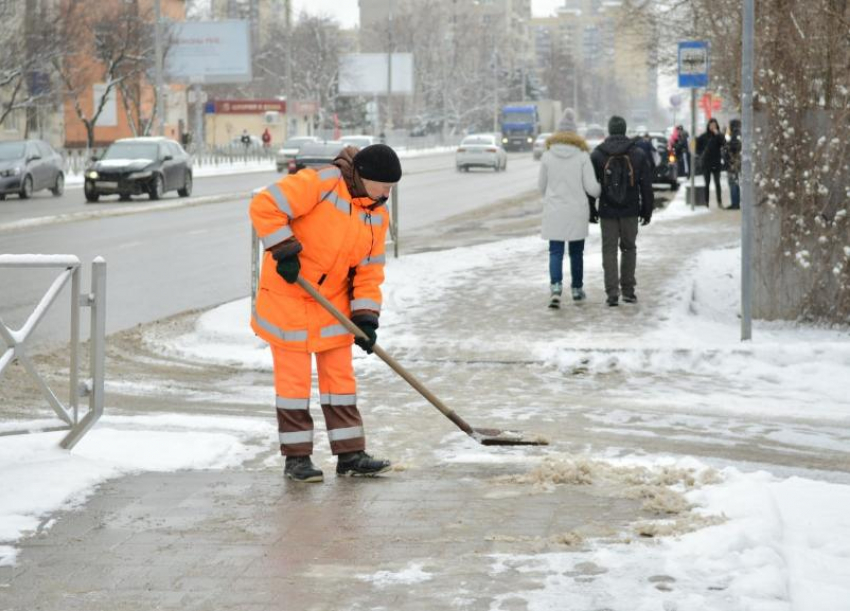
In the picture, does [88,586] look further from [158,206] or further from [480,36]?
[480,36]

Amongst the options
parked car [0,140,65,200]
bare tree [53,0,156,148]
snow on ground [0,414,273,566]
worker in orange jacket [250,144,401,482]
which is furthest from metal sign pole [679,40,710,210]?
bare tree [53,0,156,148]

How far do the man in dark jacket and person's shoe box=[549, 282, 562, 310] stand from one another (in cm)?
43

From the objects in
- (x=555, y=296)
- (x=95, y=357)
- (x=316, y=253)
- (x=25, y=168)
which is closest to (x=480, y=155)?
(x=25, y=168)

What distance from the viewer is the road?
1355cm

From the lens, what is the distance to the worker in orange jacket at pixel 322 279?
22.1 ft

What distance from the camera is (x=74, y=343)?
7305mm

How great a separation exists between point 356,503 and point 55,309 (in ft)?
6.86

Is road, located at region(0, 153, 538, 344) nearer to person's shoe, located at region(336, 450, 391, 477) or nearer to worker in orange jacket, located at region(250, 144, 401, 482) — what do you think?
worker in orange jacket, located at region(250, 144, 401, 482)

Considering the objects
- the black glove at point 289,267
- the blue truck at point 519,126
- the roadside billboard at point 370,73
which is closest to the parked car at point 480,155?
the blue truck at point 519,126

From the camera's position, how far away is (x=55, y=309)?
7.70 meters

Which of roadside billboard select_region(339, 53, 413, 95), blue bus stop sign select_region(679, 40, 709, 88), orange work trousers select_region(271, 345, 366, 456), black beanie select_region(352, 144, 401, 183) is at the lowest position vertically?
orange work trousers select_region(271, 345, 366, 456)

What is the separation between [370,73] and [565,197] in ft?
342

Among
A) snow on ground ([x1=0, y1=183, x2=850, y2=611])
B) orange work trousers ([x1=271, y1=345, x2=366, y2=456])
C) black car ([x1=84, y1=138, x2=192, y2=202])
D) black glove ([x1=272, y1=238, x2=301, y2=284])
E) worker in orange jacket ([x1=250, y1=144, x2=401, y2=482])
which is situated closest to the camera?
snow on ground ([x1=0, y1=183, x2=850, y2=611])

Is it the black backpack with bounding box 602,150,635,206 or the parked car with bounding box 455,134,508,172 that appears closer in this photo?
the black backpack with bounding box 602,150,635,206
